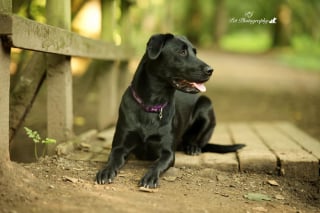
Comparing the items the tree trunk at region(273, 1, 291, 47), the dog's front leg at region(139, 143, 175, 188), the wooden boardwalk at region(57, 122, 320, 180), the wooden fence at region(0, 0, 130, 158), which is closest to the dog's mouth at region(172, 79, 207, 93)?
the dog's front leg at region(139, 143, 175, 188)

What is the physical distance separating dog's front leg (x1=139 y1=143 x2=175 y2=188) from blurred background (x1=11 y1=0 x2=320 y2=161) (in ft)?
6.75

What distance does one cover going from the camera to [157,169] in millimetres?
3607

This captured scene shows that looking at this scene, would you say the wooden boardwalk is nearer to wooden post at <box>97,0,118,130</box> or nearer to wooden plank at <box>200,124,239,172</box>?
wooden plank at <box>200,124,239,172</box>

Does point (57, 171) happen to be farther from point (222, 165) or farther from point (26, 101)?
point (222, 165)

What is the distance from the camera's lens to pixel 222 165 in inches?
159

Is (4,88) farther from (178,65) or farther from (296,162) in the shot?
(296,162)

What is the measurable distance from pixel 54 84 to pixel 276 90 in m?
7.93

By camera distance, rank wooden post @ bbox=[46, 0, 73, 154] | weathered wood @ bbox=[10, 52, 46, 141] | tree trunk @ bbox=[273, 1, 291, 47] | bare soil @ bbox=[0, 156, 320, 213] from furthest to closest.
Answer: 1. tree trunk @ bbox=[273, 1, 291, 47]
2. weathered wood @ bbox=[10, 52, 46, 141]
3. wooden post @ bbox=[46, 0, 73, 154]
4. bare soil @ bbox=[0, 156, 320, 213]

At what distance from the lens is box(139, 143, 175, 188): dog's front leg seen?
342cm

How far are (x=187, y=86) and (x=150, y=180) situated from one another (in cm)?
93

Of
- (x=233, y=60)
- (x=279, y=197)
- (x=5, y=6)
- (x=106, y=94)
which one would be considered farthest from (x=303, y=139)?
(x=233, y=60)

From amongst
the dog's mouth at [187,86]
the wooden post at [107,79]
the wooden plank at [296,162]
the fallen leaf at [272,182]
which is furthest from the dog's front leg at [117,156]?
the wooden post at [107,79]

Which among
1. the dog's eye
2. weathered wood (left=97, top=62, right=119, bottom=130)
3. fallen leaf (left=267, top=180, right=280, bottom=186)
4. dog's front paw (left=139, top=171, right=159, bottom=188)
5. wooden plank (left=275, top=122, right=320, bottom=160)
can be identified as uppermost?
the dog's eye

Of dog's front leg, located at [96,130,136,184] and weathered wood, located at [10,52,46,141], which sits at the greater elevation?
weathered wood, located at [10,52,46,141]
